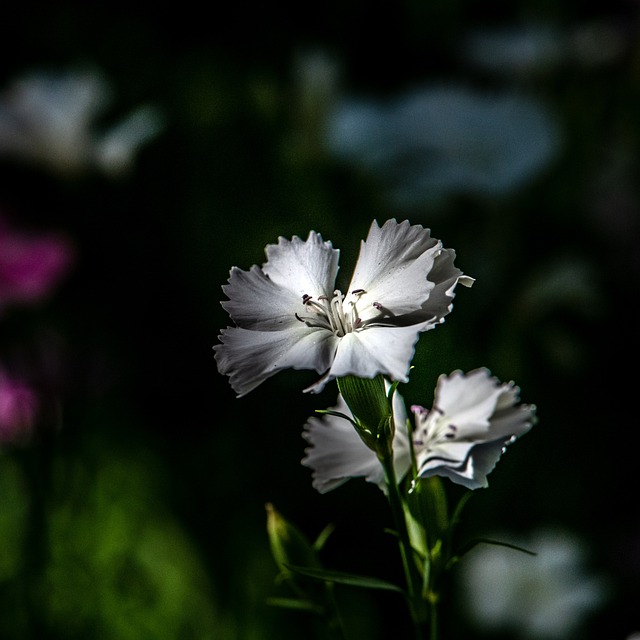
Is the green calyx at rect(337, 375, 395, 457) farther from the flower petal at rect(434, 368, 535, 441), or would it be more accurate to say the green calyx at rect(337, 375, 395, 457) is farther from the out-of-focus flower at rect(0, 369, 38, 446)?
the out-of-focus flower at rect(0, 369, 38, 446)

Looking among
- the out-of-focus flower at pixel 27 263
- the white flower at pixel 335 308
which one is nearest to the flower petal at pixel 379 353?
the white flower at pixel 335 308

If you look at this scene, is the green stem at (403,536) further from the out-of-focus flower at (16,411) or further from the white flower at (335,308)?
the out-of-focus flower at (16,411)

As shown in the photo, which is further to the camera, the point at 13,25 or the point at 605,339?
the point at 13,25

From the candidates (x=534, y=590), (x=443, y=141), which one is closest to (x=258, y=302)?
(x=534, y=590)

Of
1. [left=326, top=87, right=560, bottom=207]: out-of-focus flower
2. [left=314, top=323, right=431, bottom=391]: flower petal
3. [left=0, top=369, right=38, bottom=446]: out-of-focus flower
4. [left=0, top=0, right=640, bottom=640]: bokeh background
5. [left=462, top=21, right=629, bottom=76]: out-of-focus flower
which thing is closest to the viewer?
[left=314, top=323, right=431, bottom=391]: flower petal

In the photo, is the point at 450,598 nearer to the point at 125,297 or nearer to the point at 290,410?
the point at 290,410

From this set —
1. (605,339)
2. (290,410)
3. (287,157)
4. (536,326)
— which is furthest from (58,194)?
(605,339)

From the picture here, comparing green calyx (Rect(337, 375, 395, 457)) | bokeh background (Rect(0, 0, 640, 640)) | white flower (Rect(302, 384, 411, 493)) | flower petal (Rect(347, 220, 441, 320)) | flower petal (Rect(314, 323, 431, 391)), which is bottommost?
bokeh background (Rect(0, 0, 640, 640))

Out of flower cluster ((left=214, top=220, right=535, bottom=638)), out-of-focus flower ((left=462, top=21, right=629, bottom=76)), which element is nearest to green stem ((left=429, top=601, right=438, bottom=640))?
flower cluster ((left=214, top=220, right=535, bottom=638))
